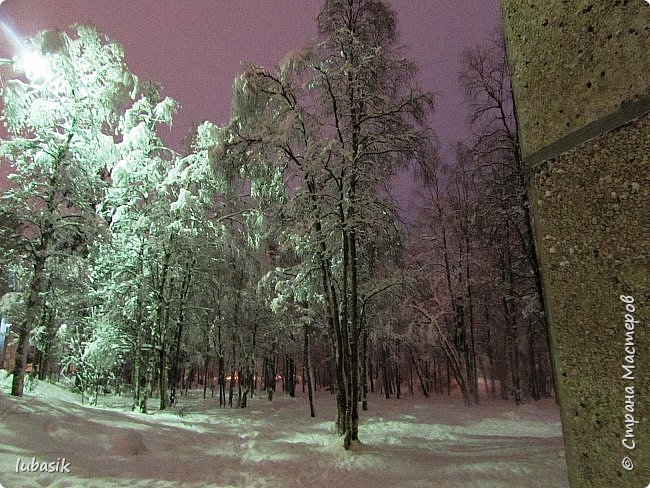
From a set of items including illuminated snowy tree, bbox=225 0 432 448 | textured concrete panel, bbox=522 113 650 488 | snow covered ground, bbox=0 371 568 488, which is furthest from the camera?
illuminated snowy tree, bbox=225 0 432 448

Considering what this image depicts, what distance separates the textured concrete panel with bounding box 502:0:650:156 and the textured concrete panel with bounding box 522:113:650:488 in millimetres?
107

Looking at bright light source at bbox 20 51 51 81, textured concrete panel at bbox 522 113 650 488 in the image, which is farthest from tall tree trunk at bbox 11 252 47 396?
textured concrete panel at bbox 522 113 650 488

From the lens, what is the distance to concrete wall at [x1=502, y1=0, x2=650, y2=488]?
1.10m

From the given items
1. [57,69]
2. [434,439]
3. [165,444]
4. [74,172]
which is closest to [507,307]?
[434,439]

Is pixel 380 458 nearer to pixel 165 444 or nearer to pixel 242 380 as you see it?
pixel 165 444

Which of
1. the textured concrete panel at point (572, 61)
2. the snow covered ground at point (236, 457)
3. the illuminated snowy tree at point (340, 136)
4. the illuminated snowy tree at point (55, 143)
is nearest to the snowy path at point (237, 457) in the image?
the snow covered ground at point (236, 457)

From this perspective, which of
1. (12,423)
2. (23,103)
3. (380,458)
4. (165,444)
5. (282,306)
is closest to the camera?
(12,423)

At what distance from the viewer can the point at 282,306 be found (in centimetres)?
1202

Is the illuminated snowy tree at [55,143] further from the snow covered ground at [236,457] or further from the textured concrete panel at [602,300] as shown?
the textured concrete panel at [602,300]

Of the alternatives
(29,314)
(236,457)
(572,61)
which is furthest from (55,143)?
(572,61)

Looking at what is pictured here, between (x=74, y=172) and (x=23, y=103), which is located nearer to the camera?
(x=23, y=103)

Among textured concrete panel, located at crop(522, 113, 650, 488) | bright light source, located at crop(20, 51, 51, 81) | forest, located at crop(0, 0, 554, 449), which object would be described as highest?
bright light source, located at crop(20, 51, 51, 81)

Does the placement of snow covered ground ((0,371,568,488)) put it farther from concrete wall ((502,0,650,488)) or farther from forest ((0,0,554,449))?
concrete wall ((502,0,650,488))

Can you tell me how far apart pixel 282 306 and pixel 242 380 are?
1509 centimetres
